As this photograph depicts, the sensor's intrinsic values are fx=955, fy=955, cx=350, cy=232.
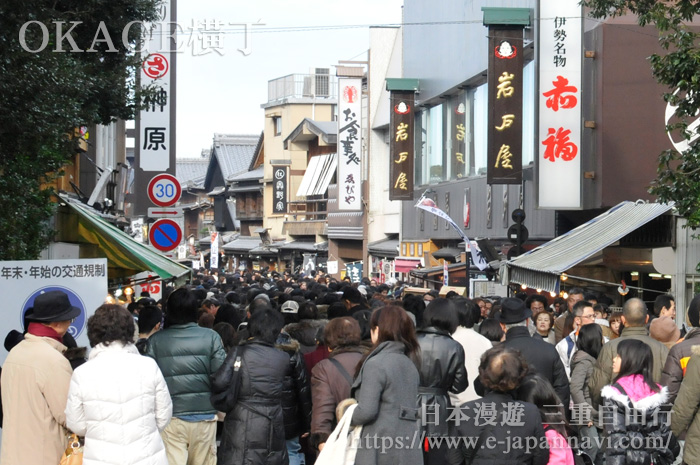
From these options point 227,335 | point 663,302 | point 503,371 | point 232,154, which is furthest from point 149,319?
point 232,154

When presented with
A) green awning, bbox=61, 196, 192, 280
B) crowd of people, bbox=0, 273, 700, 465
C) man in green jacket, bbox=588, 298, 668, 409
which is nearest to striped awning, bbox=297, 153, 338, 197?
green awning, bbox=61, 196, 192, 280

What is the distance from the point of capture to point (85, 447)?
571 centimetres

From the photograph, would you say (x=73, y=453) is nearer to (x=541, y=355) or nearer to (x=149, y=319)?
(x=149, y=319)

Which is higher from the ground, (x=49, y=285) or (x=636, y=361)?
(x=49, y=285)

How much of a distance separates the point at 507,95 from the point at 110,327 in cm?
1632

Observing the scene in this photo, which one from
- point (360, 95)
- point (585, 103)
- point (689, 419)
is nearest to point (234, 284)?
point (585, 103)

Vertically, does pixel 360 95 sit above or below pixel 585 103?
above

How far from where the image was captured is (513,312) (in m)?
8.14

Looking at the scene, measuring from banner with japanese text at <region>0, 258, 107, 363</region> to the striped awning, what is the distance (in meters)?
41.2

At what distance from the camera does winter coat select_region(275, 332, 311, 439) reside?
743cm

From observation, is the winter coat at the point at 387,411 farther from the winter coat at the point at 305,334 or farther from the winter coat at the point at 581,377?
the winter coat at the point at 305,334

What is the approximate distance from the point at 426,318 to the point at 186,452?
7.15 feet

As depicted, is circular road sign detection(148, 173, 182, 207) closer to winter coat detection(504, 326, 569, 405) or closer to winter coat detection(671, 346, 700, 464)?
winter coat detection(504, 326, 569, 405)

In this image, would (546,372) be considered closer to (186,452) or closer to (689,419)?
(689,419)
